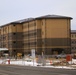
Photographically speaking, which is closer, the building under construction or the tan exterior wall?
the building under construction

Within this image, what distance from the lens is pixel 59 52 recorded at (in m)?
121

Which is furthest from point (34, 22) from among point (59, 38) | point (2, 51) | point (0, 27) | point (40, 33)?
point (0, 27)

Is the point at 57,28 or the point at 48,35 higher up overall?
the point at 57,28

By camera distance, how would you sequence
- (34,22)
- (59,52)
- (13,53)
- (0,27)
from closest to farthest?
1. (59,52)
2. (34,22)
3. (13,53)
4. (0,27)

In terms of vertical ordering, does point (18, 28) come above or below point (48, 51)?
above

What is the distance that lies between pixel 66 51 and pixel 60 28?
32.0 ft

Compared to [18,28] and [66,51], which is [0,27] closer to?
[18,28]

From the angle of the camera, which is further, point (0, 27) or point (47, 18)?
point (0, 27)

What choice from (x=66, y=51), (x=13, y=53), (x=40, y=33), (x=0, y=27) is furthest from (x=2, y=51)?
(x=66, y=51)

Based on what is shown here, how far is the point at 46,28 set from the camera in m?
123

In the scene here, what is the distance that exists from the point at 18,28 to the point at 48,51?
30.5 m

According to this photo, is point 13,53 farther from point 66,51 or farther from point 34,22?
point 66,51

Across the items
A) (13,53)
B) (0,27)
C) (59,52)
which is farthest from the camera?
(0,27)

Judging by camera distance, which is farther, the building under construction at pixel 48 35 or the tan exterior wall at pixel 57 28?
the tan exterior wall at pixel 57 28
